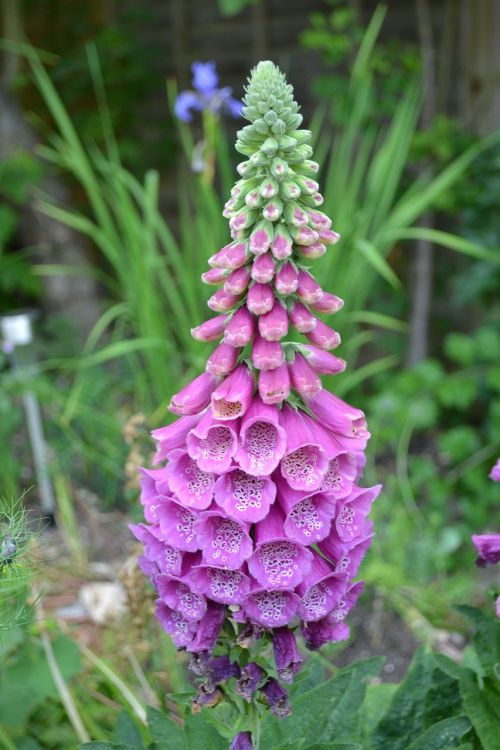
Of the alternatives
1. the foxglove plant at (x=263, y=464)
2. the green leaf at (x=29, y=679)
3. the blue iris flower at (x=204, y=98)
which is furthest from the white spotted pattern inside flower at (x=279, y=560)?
the blue iris flower at (x=204, y=98)

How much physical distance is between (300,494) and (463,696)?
520mm

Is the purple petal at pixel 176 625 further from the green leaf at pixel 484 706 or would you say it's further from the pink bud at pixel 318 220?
the pink bud at pixel 318 220

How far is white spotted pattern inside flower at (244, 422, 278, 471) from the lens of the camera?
1.16m

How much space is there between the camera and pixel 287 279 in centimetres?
119

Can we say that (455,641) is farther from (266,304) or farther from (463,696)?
(266,304)

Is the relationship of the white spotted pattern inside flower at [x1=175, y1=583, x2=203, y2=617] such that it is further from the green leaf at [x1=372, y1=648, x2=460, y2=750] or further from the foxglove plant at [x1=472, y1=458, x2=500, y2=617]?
the green leaf at [x1=372, y1=648, x2=460, y2=750]

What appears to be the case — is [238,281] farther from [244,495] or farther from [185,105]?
[185,105]

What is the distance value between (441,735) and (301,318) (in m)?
0.73

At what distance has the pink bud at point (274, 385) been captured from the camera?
1186 mm

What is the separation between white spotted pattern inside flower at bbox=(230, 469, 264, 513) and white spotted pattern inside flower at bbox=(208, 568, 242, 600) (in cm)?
10

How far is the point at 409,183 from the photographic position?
445 centimetres

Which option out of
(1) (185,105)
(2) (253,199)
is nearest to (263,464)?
(2) (253,199)

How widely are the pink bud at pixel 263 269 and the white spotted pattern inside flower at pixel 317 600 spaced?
0.44m

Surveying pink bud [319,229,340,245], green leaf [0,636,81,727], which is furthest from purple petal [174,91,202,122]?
pink bud [319,229,340,245]
